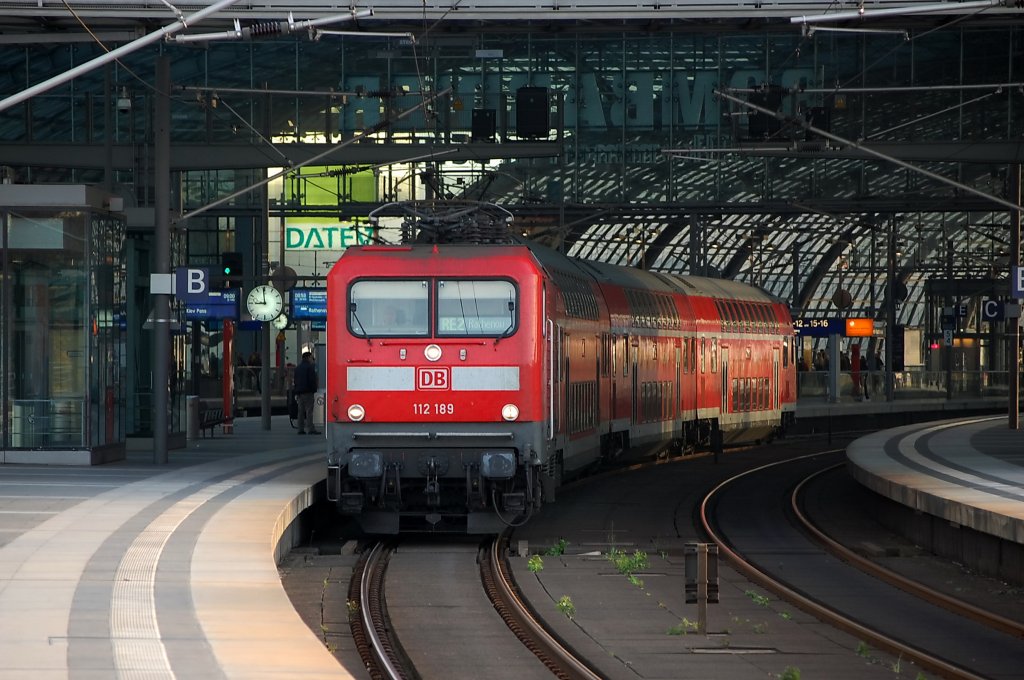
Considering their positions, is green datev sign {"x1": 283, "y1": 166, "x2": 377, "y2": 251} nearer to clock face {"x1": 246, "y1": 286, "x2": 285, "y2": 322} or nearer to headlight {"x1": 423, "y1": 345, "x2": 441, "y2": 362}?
clock face {"x1": 246, "y1": 286, "x2": 285, "y2": 322}

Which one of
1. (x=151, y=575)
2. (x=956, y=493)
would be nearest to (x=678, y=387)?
(x=956, y=493)

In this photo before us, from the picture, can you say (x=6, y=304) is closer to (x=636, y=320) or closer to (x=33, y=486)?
(x=33, y=486)

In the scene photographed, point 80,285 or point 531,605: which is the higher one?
point 80,285

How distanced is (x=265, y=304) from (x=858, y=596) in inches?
926

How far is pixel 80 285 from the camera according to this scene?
2575 centimetres

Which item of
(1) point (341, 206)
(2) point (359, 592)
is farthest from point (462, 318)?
(1) point (341, 206)

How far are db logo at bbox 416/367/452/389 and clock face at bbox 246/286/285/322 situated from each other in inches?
761

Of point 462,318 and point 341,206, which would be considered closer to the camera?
point 462,318

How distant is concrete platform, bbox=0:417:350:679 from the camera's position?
33.2ft

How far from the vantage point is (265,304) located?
38281 millimetres

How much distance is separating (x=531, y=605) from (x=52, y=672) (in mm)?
6350

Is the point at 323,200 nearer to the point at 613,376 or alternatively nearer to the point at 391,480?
the point at 613,376

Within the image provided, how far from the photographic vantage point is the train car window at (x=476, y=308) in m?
19.2

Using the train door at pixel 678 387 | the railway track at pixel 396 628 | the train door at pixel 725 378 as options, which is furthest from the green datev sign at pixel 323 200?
the railway track at pixel 396 628
